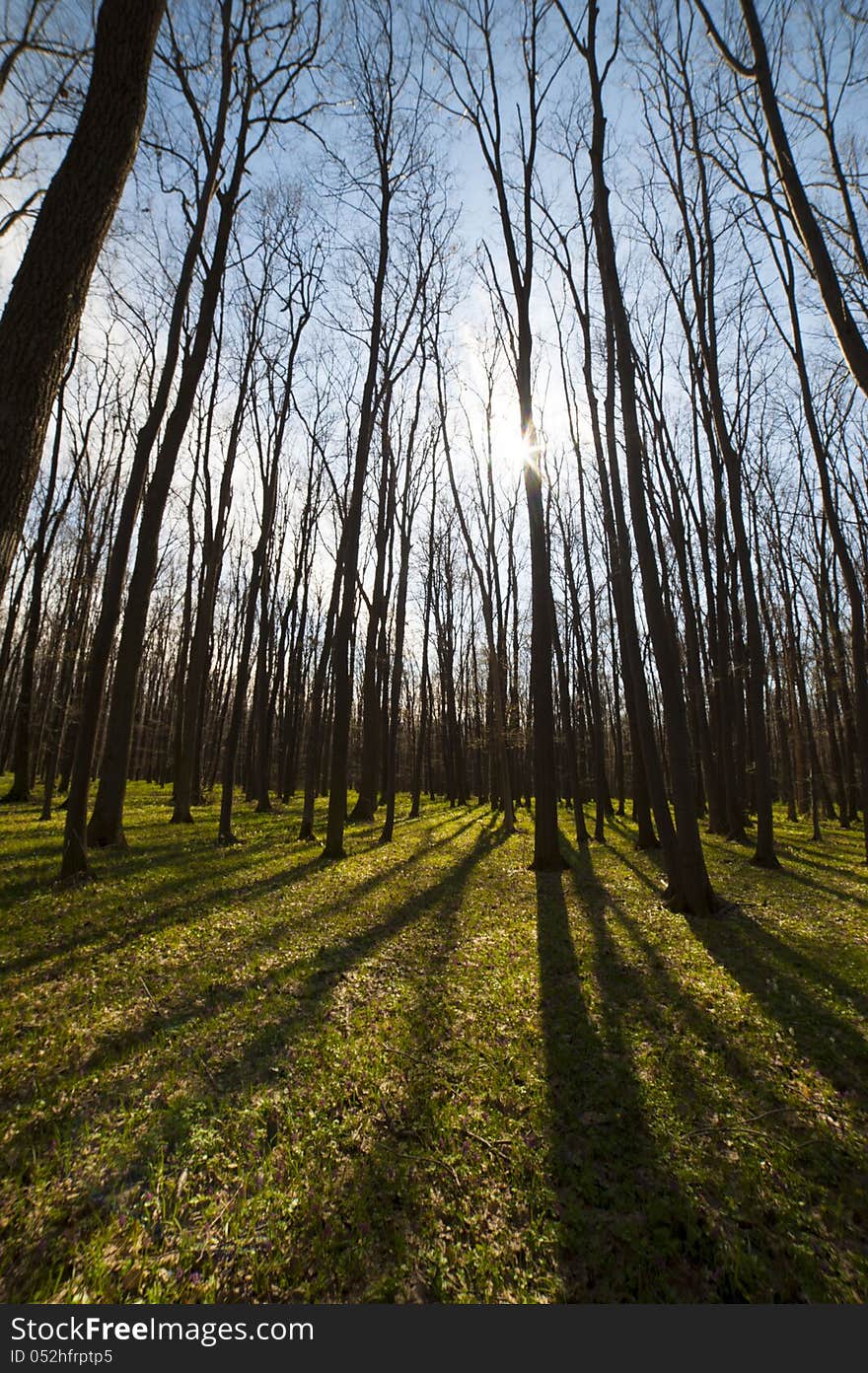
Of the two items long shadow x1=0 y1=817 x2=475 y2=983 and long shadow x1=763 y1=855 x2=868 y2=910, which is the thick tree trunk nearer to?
long shadow x1=0 y1=817 x2=475 y2=983

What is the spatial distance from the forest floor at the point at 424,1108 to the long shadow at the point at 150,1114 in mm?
14

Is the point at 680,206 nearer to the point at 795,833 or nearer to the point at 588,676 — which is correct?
the point at 588,676

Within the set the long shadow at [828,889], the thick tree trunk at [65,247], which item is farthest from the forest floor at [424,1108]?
the thick tree trunk at [65,247]

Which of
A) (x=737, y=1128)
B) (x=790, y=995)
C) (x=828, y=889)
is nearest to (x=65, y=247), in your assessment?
(x=737, y=1128)

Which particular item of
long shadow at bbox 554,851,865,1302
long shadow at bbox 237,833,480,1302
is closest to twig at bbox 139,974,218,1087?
long shadow at bbox 237,833,480,1302

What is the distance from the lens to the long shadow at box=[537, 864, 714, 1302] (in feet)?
7.50

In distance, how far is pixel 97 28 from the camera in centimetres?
382

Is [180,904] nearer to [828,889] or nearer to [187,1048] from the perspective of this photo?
[187,1048]

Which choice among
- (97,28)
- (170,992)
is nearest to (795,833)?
(170,992)

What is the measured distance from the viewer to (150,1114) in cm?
315

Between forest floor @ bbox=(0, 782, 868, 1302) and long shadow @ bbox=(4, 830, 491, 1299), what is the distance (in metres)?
0.01

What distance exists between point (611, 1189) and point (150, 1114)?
266 cm

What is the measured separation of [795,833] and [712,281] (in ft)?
58.5

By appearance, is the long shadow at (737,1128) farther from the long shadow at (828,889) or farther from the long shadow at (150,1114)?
the long shadow at (828,889)
